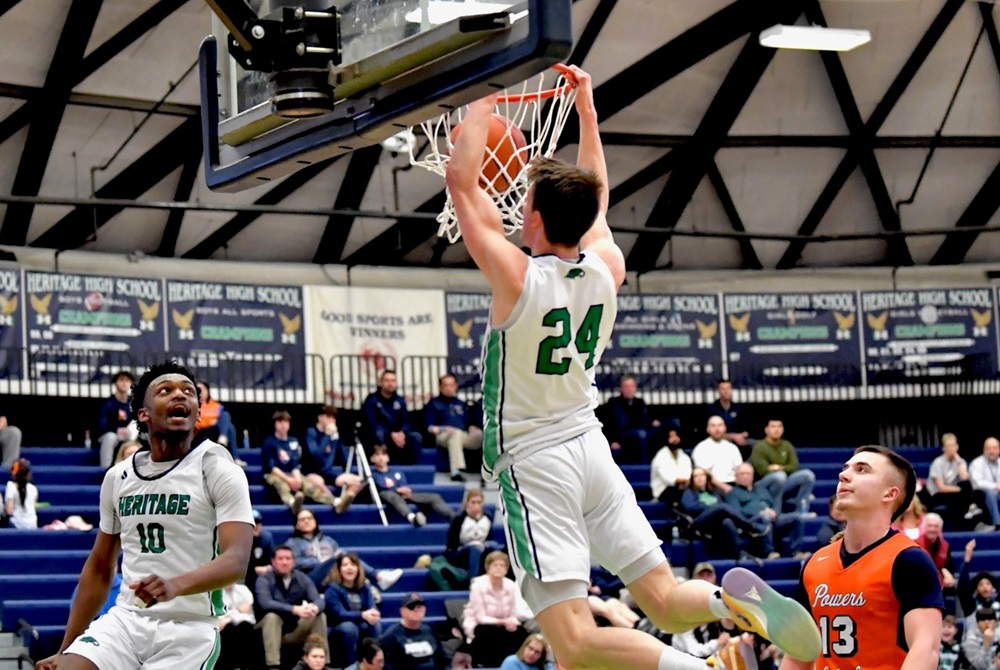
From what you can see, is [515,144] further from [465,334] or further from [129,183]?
[465,334]

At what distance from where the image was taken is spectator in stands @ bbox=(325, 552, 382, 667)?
14.1 m

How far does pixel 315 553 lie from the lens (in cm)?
1532

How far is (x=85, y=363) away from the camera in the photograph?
65.7 feet

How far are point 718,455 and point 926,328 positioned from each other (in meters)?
6.45

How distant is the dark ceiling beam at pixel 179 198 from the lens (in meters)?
20.3

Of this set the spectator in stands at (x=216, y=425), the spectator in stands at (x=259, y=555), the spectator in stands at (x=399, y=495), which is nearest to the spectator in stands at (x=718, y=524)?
the spectator in stands at (x=399, y=495)

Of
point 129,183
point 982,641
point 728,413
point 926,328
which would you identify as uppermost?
point 129,183

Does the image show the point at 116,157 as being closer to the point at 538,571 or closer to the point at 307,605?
the point at 307,605

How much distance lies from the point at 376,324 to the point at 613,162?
13.1 feet

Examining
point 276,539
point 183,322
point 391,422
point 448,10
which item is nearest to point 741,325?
point 391,422

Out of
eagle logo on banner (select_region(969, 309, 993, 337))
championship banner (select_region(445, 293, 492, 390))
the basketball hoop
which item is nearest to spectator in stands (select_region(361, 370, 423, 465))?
championship banner (select_region(445, 293, 492, 390))

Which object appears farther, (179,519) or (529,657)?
(529,657)

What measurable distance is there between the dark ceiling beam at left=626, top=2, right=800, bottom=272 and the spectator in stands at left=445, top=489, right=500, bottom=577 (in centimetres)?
781

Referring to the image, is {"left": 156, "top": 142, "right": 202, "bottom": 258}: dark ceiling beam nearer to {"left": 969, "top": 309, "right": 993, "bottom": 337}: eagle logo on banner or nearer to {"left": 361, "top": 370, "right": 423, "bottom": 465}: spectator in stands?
{"left": 361, "top": 370, "right": 423, "bottom": 465}: spectator in stands
